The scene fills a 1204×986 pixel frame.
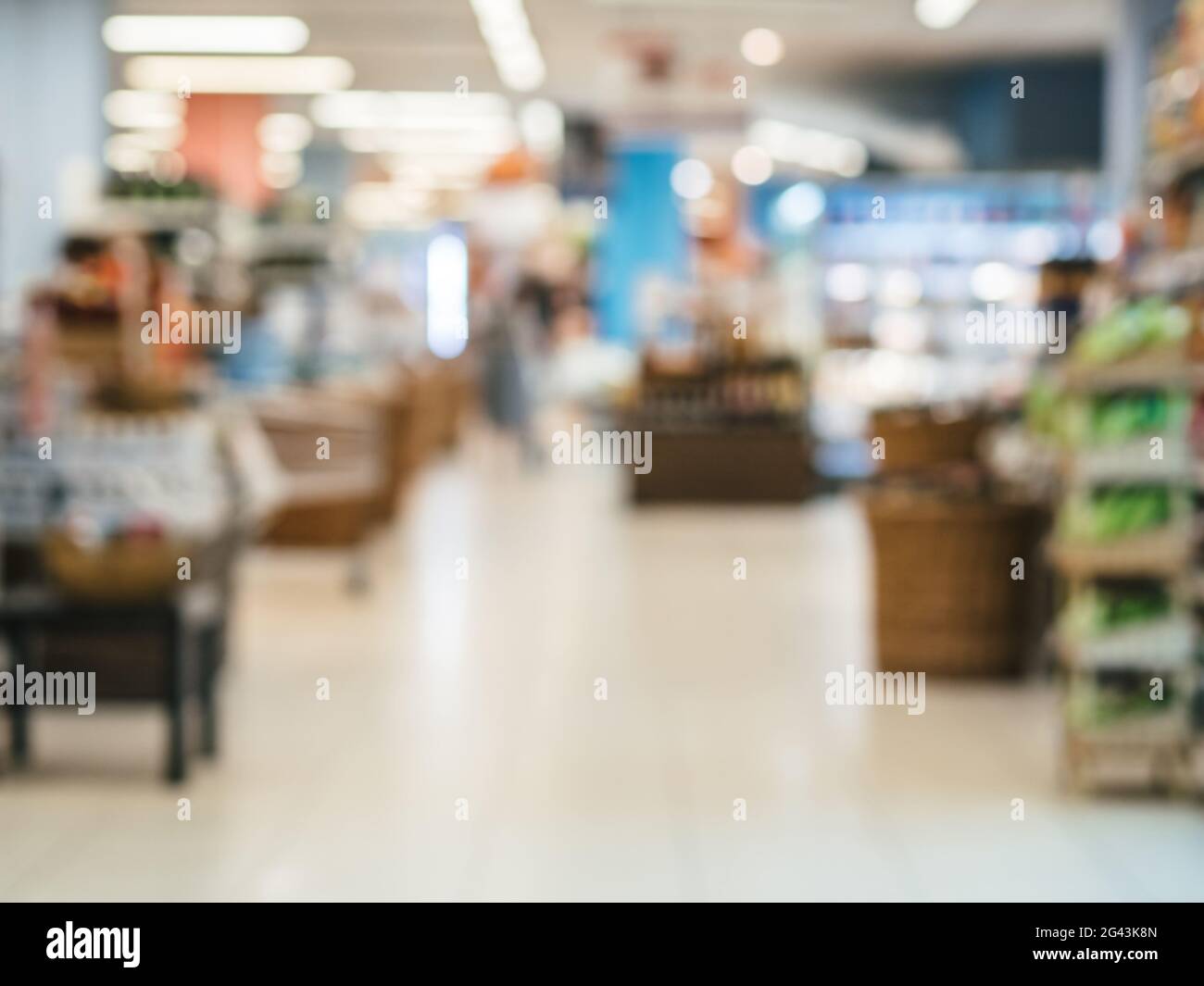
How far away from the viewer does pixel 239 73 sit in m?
15.9

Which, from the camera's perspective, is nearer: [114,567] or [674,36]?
[114,567]

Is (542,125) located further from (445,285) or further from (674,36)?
(445,285)

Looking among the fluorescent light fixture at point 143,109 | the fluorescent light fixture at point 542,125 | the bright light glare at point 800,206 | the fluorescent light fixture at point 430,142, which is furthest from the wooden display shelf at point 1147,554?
the fluorescent light fixture at point 430,142

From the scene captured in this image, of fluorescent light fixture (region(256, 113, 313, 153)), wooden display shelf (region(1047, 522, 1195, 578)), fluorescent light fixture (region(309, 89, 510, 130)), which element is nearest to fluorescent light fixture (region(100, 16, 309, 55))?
fluorescent light fixture (region(309, 89, 510, 130))

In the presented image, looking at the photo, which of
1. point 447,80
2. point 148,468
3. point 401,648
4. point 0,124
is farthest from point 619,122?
point 148,468

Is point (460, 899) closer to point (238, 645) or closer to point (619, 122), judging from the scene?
point (238, 645)

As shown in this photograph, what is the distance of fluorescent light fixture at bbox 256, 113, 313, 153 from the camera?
66.2 ft

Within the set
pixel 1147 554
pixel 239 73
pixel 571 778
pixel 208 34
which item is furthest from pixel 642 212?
pixel 1147 554

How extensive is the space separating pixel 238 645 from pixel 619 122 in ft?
28.0

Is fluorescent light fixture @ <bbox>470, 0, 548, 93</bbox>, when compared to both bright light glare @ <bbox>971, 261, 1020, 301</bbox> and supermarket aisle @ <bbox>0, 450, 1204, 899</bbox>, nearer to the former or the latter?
bright light glare @ <bbox>971, 261, 1020, 301</bbox>

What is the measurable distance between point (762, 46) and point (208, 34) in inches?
184

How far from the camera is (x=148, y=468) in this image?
5.77m

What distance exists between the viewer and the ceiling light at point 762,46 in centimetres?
1473

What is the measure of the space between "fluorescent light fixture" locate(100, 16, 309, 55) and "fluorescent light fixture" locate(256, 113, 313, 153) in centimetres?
407
